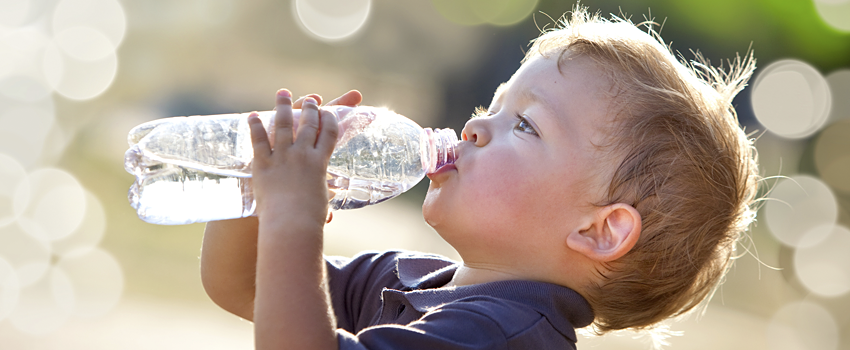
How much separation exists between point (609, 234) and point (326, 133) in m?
0.48

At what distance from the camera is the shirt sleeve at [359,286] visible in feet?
3.90

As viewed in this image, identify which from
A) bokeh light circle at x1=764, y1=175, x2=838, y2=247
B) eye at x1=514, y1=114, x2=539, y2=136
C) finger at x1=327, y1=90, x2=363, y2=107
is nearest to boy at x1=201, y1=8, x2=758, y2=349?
eye at x1=514, y1=114, x2=539, y2=136

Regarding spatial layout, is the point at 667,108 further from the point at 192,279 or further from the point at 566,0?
the point at 566,0

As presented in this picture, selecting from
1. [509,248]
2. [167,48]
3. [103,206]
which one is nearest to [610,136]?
[509,248]

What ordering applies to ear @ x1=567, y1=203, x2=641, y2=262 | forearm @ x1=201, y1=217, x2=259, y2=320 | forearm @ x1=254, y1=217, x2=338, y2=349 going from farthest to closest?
forearm @ x1=201, y1=217, x2=259, y2=320
ear @ x1=567, y1=203, x2=641, y2=262
forearm @ x1=254, y1=217, x2=338, y2=349

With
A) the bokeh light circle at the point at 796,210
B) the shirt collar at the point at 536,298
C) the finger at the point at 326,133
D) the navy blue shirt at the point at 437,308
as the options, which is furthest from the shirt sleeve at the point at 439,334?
the bokeh light circle at the point at 796,210

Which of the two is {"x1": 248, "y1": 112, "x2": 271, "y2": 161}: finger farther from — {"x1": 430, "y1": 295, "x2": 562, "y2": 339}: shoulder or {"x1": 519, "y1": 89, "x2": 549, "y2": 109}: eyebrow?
{"x1": 519, "y1": 89, "x2": 549, "y2": 109}: eyebrow

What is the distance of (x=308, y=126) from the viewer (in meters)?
0.94

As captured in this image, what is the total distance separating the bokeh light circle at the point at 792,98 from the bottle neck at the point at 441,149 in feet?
10.9

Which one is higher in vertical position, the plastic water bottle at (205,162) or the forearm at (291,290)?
the plastic water bottle at (205,162)

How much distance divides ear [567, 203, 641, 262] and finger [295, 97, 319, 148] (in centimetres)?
44

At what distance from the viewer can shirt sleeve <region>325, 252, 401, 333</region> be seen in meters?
1.19

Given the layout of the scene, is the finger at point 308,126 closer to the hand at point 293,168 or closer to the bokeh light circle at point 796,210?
the hand at point 293,168

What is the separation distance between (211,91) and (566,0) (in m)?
2.19
